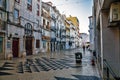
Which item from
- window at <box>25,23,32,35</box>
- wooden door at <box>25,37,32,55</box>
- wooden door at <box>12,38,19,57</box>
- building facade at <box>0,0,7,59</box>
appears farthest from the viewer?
wooden door at <box>25,37,32,55</box>

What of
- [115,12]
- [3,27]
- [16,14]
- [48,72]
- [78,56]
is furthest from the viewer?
[16,14]

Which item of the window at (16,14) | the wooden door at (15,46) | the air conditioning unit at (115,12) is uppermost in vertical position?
the window at (16,14)

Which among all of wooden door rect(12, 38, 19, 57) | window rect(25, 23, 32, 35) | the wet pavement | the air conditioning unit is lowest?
the wet pavement

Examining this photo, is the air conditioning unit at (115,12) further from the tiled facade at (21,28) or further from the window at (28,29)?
the window at (28,29)

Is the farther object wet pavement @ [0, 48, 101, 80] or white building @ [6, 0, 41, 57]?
white building @ [6, 0, 41, 57]

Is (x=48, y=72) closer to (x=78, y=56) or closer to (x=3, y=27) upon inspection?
(x=78, y=56)

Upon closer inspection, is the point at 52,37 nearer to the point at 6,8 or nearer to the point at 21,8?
the point at 21,8

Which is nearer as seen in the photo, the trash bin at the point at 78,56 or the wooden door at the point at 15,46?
the trash bin at the point at 78,56

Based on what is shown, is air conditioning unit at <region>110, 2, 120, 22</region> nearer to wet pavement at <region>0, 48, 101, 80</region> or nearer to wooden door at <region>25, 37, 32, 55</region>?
wet pavement at <region>0, 48, 101, 80</region>

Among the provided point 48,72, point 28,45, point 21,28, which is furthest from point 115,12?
point 28,45

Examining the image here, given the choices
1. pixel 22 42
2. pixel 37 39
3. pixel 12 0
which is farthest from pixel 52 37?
pixel 12 0

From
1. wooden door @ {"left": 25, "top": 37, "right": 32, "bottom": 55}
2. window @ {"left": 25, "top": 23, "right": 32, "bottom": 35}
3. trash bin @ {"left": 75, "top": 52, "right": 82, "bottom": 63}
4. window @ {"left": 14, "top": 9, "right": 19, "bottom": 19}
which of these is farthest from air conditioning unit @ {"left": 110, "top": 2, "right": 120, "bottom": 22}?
wooden door @ {"left": 25, "top": 37, "right": 32, "bottom": 55}

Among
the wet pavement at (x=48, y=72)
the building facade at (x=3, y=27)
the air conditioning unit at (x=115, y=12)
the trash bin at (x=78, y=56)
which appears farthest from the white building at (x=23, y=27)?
the air conditioning unit at (x=115, y=12)

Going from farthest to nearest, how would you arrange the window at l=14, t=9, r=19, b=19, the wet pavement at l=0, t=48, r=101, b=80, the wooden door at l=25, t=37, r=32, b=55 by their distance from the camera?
the wooden door at l=25, t=37, r=32, b=55, the window at l=14, t=9, r=19, b=19, the wet pavement at l=0, t=48, r=101, b=80
